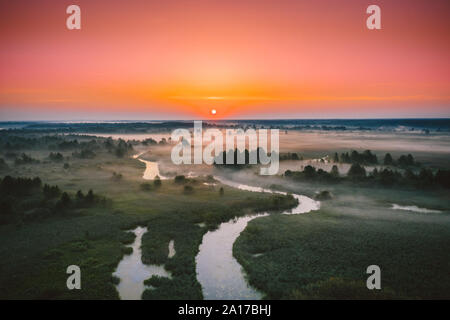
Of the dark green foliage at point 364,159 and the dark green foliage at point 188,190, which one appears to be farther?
the dark green foliage at point 364,159

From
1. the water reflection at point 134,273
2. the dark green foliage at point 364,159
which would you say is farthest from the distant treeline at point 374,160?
the water reflection at point 134,273

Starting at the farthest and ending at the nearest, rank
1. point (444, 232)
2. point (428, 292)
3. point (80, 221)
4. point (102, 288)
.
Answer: point (80, 221) < point (444, 232) < point (102, 288) < point (428, 292)

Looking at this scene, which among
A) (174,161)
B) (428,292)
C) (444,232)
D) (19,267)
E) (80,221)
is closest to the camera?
(428,292)

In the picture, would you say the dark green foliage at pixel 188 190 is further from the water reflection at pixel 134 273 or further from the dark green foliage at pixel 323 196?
the water reflection at pixel 134 273

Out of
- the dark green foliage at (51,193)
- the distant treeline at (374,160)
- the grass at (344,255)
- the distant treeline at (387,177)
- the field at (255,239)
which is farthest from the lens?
the distant treeline at (374,160)

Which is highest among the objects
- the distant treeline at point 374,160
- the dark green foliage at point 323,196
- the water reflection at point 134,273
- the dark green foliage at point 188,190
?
the distant treeline at point 374,160

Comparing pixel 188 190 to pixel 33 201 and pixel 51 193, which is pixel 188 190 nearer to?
pixel 51 193
